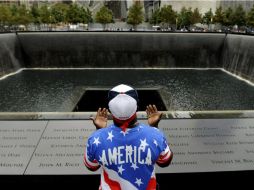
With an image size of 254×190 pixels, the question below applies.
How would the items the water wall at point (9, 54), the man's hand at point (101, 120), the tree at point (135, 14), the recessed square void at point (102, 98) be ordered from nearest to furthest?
1. the man's hand at point (101, 120)
2. the recessed square void at point (102, 98)
3. the water wall at point (9, 54)
4. the tree at point (135, 14)

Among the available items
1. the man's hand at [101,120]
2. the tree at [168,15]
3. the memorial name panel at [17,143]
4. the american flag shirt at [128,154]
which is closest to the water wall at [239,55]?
the memorial name panel at [17,143]

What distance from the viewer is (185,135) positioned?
12.2ft

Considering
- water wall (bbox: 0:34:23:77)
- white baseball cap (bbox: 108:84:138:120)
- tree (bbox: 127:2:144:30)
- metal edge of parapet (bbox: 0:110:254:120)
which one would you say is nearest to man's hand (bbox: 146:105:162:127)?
white baseball cap (bbox: 108:84:138:120)

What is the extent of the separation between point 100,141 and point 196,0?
7305cm

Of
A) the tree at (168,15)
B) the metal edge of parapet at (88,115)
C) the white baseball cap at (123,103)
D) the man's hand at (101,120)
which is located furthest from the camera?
the tree at (168,15)

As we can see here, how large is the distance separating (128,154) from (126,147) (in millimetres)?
46

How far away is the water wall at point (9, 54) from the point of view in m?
19.2

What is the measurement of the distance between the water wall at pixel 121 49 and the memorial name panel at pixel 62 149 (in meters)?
18.3

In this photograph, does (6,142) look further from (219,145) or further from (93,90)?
(93,90)

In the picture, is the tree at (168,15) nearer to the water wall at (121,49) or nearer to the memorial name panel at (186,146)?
the water wall at (121,49)

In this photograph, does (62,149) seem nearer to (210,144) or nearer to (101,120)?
(101,120)

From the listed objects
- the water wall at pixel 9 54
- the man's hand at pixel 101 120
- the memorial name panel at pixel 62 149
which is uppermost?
the man's hand at pixel 101 120

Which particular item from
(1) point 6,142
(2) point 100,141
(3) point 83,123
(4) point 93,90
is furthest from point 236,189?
(4) point 93,90

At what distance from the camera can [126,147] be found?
6.17ft
